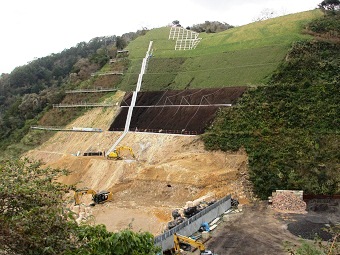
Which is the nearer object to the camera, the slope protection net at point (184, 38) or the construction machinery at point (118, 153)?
the construction machinery at point (118, 153)

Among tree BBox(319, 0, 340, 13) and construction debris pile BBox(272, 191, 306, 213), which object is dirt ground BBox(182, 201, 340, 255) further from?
tree BBox(319, 0, 340, 13)

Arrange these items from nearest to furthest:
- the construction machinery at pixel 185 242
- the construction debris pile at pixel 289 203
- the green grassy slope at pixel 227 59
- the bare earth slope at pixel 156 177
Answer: the construction machinery at pixel 185 242
the construction debris pile at pixel 289 203
the bare earth slope at pixel 156 177
the green grassy slope at pixel 227 59

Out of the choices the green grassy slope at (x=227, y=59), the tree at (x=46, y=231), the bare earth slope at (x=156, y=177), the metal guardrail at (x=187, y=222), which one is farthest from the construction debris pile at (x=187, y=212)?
the green grassy slope at (x=227, y=59)

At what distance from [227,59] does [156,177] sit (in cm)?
2613

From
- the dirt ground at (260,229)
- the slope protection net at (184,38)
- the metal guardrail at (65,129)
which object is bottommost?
the dirt ground at (260,229)

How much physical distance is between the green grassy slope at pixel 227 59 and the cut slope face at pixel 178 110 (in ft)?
Answer: 9.13

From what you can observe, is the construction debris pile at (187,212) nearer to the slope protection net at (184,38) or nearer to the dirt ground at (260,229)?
the dirt ground at (260,229)

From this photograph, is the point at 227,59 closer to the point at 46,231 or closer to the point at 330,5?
the point at 330,5

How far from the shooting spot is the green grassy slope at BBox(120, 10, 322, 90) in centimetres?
4450

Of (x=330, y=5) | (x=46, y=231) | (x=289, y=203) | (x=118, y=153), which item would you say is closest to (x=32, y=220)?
(x=46, y=231)

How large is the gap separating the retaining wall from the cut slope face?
12.6 m

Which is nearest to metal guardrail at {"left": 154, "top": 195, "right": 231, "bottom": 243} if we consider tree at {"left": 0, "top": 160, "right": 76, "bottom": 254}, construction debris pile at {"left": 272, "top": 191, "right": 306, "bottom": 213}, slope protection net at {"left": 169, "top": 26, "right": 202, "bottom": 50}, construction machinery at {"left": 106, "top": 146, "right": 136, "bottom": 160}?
construction debris pile at {"left": 272, "top": 191, "right": 306, "bottom": 213}

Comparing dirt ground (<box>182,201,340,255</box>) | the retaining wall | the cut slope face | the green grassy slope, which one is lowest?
dirt ground (<box>182,201,340,255</box>)

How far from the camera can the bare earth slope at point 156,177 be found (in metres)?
26.0
